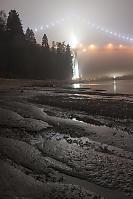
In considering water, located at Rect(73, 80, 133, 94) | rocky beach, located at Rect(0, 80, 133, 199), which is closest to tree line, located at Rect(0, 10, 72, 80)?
water, located at Rect(73, 80, 133, 94)

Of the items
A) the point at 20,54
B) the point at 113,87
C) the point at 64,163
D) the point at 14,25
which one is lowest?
the point at 64,163

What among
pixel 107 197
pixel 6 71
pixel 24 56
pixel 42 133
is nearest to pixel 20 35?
pixel 24 56

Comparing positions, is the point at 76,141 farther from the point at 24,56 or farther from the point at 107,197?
the point at 24,56

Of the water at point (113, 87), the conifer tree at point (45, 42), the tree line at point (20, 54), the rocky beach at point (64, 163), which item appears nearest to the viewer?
the rocky beach at point (64, 163)

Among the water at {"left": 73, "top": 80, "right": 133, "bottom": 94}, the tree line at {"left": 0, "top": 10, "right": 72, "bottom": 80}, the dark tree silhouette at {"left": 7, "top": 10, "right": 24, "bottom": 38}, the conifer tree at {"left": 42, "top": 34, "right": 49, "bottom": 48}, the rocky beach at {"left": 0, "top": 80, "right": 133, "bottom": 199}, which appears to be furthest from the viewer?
the conifer tree at {"left": 42, "top": 34, "right": 49, "bottom": 48}

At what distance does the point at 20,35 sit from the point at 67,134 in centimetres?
5779

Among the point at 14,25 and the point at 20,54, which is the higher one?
the point at 14,25

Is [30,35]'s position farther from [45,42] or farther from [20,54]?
[20,54]

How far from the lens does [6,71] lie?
174ft

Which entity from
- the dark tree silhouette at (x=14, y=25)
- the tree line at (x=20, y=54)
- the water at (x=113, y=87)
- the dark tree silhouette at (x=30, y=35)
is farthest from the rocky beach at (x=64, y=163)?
the dark tree silhouette at (x=30, y=35)

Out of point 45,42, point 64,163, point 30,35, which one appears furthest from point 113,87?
point 64,163

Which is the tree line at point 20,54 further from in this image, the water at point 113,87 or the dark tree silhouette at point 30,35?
the water at point 113,87

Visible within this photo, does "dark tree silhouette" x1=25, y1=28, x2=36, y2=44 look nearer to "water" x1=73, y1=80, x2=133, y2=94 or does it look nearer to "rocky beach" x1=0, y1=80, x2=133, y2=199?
"water" x1=73, y1=80, x2=133, y2=94

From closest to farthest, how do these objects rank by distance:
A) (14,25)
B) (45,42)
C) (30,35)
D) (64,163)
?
(64,163), (14,25), (30,35), (45,42)
